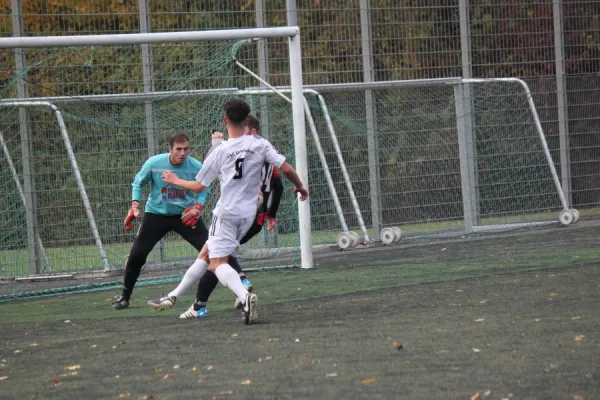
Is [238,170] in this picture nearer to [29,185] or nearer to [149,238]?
[149,238]

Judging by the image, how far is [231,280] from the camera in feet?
29.5

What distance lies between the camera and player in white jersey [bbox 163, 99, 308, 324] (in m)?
9.09

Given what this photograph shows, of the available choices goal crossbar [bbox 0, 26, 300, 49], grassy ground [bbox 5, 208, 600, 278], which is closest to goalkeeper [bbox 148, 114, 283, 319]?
goal crossbar [bbox 0, 26, 300, 49]

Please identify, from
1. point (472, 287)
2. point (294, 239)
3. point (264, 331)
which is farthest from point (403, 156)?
point (264, 331)

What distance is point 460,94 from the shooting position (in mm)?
17766

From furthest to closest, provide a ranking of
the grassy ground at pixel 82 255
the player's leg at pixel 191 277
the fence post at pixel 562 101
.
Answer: the fence post at pixel 562 101 → the grassy ground at pixel 82 255 → the player's leg at pixel 191 277

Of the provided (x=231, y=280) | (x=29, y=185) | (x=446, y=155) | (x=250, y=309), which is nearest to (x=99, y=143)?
(x=29, y=185)

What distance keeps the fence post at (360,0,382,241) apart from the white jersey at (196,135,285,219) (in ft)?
25.8

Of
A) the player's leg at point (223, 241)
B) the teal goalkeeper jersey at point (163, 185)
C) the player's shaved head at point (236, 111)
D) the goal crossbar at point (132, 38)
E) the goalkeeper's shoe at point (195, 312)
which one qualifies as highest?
the goal crossbar at point (132, 38)

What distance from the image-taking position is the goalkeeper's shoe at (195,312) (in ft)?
31.2

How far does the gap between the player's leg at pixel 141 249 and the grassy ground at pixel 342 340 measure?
0.23m

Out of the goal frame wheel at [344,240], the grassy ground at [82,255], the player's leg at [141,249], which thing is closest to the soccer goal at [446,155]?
the goal frame wheel at [344,240]

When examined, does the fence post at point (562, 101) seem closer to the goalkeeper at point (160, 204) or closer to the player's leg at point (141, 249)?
the goalkeeper at point (160, 204)

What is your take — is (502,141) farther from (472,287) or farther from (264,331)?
(264,331)
